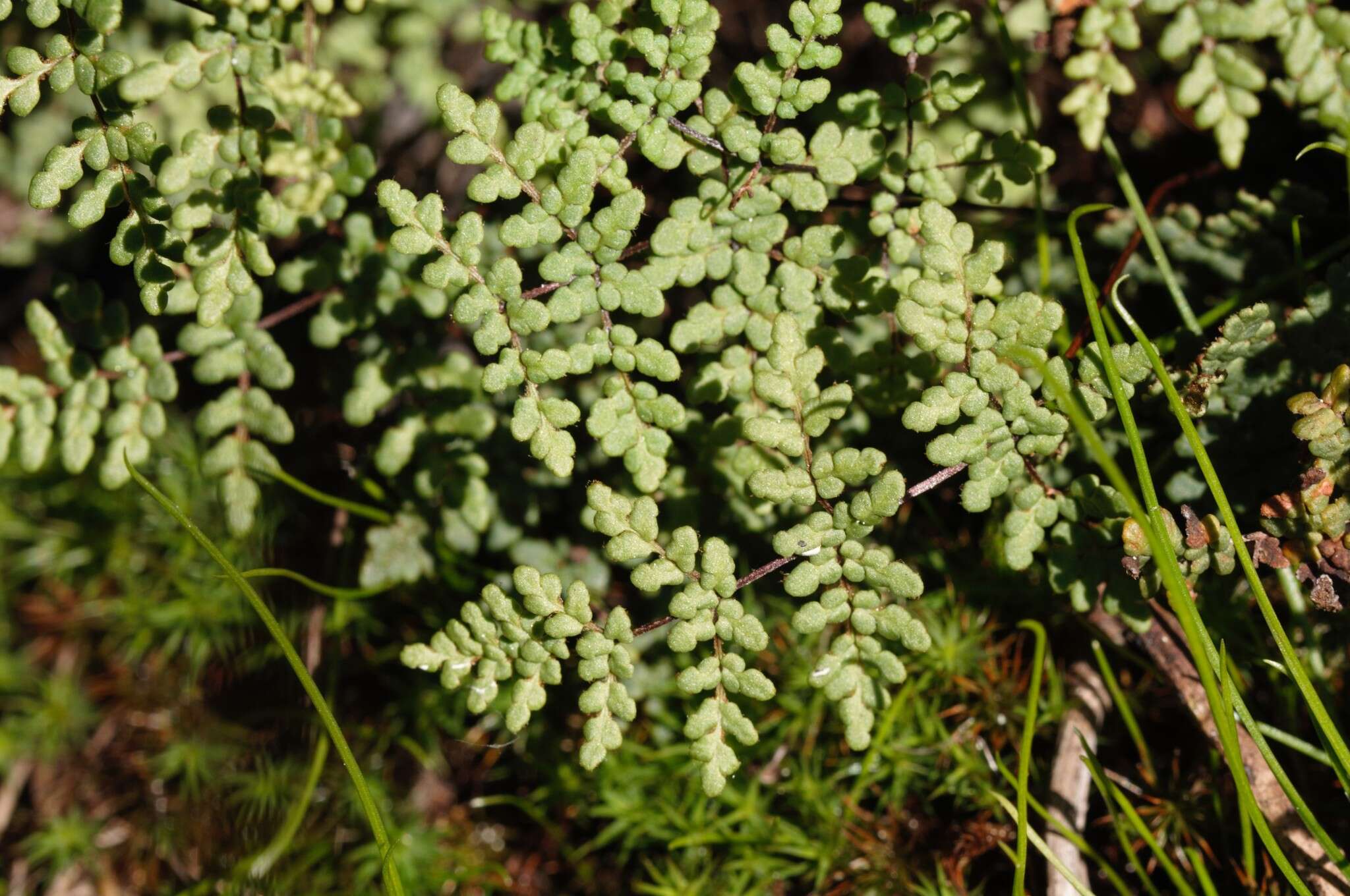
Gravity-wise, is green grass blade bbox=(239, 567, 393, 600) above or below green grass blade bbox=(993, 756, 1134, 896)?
below

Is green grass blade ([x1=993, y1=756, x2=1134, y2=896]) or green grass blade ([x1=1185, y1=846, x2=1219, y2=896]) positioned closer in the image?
green grass blade ([x1=1185, y1=846, x2=1219, y2=896])

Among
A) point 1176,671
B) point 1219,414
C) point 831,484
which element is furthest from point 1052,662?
point 831,484

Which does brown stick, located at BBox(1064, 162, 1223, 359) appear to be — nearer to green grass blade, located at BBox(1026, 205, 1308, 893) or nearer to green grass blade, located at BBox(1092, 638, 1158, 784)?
green grass blade, located at BBox(1026, 205, 1308, 893)

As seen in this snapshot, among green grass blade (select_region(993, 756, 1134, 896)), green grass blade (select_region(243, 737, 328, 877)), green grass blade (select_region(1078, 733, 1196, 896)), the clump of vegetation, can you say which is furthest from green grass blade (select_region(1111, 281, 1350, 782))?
green grass blade (select_region(243, 737, 328, 877))

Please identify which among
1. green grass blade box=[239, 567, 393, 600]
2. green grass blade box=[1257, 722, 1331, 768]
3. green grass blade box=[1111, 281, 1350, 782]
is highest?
green grass blade box=[1111, 281, 1350, 782]

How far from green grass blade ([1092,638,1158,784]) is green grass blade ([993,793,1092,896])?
275 mm

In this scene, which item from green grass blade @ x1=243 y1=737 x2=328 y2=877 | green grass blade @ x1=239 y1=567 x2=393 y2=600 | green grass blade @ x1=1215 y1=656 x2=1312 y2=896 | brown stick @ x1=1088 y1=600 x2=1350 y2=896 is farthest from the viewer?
green grass blade @ x1=243 y1=737 x2=328 y2=877

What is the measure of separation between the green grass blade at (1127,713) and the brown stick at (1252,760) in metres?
0.08

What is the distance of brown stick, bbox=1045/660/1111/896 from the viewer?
1.95 m

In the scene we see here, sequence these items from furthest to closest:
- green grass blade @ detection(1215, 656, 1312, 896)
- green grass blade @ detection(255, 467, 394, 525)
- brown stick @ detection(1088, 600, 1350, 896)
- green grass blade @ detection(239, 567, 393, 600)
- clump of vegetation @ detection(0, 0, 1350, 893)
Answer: green grass blade @ detection(255, 467, 394, 525)
green grass blade @ detection(239, 567, 393, 600)
brown stick @ detection(1088, 600, 1350, 896)
clump of vegetation @ detection(0, 0, 1350, 893)
green grass blade @ detection(1215, 656, 1312, 896)

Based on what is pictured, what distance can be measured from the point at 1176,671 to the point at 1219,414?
0.49m

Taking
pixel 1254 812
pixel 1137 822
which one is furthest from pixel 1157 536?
pixel 1137 822

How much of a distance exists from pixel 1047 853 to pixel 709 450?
3.11ft

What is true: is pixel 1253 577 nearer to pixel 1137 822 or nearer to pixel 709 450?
pixel 1137 822
